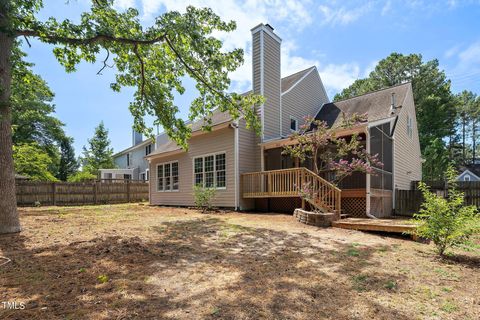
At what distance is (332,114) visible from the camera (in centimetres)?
1416

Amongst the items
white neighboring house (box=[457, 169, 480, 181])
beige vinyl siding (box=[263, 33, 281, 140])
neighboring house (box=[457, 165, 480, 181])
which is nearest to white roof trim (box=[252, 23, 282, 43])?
beige vinyl siding (box=[263, 33, 281, 140])

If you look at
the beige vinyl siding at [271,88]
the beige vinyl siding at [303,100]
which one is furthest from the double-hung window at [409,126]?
the beige vinyl siding at [271,88]

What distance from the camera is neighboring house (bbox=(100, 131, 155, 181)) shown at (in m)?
28.5

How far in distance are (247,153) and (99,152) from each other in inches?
1290

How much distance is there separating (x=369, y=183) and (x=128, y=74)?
919 cm

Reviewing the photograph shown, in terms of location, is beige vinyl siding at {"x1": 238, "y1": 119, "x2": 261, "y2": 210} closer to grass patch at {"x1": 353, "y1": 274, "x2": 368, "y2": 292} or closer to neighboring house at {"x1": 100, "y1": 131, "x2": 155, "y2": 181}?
grass patch at {"x1": 353, "y1": 274, "x2": 368, "y2": 292}

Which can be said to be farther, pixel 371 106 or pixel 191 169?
pixel 191 169

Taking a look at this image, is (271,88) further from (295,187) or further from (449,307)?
(449,307)

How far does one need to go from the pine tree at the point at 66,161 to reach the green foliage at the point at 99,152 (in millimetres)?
1414

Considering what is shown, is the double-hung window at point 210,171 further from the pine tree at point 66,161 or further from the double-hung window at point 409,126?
the pine tree at point 66,161

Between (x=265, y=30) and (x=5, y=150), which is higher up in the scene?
(x=265, y=30)

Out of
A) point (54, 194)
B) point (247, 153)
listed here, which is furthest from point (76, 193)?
point (247, 153)

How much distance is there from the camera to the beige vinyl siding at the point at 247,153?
1203 cm

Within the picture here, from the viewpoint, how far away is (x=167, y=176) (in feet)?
53.0
